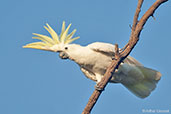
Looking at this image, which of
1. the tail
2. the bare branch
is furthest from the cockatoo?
the bare branch

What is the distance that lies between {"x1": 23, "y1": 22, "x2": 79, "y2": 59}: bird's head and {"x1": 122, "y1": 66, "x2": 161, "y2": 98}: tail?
1.29 meters

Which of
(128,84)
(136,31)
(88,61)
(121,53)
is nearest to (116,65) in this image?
(121,53)

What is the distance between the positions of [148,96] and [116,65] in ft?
5.69

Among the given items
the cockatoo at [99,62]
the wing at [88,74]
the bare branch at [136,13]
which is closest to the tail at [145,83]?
the cockatoo at [99,62]

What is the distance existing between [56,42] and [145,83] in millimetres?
1896

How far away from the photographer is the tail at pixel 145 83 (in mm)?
6177

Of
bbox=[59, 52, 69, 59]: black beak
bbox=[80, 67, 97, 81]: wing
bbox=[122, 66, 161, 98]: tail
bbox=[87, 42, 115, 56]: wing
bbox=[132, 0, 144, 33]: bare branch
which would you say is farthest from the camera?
bbox=[122, 66, 161, 98]: tail

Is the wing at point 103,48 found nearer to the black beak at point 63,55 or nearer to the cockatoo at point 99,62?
the cockatoo at point 99,62

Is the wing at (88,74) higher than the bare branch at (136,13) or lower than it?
lower

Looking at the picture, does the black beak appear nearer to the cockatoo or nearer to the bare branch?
the cockatoo

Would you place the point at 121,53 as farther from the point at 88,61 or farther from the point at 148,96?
the point at 148,96

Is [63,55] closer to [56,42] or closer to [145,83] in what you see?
[56,42]

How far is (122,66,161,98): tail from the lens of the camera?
6.18 meters

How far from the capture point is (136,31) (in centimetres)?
476
